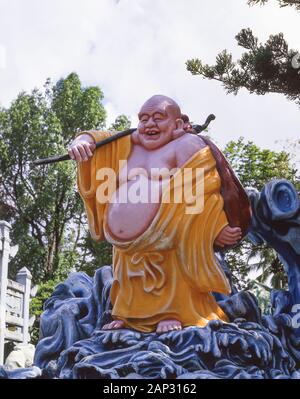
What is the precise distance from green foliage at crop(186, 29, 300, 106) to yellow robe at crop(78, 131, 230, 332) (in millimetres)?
2005

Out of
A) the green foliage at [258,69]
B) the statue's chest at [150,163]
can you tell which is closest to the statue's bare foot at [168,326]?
the statue's chest at [150,163]

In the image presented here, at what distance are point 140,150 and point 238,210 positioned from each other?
0.90 meters

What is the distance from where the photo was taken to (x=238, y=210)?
17.5 ft

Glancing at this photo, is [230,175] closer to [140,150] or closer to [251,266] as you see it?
[140,150]

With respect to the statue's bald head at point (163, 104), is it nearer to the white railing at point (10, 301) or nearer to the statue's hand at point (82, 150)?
the statue's hand at point (82, 150)

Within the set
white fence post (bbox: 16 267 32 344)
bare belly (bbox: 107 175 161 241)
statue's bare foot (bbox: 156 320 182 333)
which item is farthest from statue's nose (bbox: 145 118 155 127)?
white fence post (bbox: 16 267 32 344)

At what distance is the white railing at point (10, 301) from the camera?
7715 mm

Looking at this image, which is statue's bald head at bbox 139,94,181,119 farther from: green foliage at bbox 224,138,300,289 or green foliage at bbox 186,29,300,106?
green foliage at bbox 224,138,300,289

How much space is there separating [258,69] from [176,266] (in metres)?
2.60

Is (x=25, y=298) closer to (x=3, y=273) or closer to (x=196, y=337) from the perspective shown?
(x=3, y=273)

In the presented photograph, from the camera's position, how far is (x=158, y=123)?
5.49m

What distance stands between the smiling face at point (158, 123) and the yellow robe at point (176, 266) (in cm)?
34

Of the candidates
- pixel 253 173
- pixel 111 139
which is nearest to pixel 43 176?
pixel 253 173
